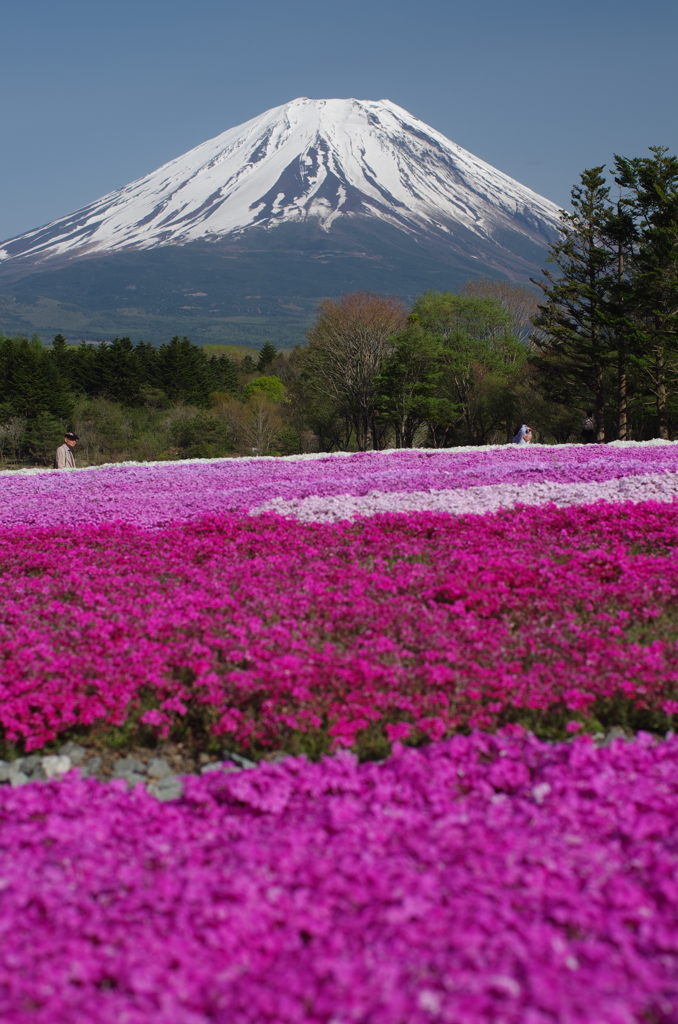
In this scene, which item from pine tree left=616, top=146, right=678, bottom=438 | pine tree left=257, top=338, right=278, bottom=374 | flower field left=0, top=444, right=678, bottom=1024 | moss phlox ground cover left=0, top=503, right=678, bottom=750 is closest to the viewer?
flower field left=0, top=444, right=678, bottom=1024

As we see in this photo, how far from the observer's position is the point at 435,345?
235 ft

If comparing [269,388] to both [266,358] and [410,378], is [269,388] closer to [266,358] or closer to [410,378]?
[266,358]

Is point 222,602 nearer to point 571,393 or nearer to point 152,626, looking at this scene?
point 152,626

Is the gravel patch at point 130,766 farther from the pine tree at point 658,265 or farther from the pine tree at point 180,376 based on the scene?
the pine tree at point 180,376

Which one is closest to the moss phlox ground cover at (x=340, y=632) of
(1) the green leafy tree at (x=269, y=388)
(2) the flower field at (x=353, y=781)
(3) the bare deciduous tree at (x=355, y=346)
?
(2) the flower field at (x=353, y=781)

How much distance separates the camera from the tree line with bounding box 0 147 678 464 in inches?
1993

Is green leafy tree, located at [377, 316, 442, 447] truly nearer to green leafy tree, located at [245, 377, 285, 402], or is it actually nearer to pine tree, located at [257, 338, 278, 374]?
green leafy tree, located at [245, 377, 285, 402]

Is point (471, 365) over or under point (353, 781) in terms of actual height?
over

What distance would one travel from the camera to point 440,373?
Answer: 234ft

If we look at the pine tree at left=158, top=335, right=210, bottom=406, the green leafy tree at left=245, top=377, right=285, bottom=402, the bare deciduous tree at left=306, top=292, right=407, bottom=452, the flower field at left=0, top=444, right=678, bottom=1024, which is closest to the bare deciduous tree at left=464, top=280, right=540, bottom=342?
the bare deciduous tree at left=306, top=292, right=407, bottom=452

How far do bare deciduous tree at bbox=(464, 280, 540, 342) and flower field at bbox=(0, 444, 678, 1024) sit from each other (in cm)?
8515

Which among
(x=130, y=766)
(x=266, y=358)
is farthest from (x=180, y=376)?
(x=130, y=766)

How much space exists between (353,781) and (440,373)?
6868 centimetres

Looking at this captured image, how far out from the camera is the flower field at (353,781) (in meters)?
3.34
